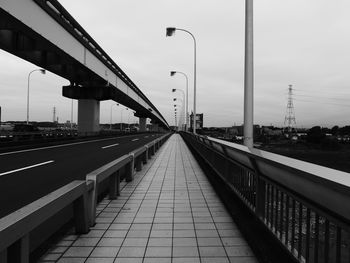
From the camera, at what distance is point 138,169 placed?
14.2m

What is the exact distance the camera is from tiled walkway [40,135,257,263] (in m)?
4.85

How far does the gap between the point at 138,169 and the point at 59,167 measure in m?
3.00

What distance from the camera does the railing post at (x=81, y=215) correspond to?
18.0ft

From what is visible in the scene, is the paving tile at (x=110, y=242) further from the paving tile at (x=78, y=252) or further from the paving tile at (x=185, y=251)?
the paving tile at (x=185, y=251)

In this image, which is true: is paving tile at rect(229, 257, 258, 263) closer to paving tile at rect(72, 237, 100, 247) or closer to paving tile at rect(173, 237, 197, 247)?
paving tile at rect(173, 237, 197, 247)

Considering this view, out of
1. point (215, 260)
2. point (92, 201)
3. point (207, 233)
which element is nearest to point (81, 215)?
point (92, 201)

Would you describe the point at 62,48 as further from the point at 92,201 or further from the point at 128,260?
the point at 128,260

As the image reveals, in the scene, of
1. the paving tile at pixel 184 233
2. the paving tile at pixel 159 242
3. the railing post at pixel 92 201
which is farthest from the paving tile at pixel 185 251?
the railing post at pixel 92 201

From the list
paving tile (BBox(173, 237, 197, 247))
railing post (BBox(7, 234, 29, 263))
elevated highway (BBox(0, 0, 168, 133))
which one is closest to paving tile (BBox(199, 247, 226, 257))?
paving tile (BBox(173, 237, 197, 247))

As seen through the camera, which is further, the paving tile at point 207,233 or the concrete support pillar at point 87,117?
the concrete support pillar at point 87,117

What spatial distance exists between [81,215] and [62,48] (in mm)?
19470

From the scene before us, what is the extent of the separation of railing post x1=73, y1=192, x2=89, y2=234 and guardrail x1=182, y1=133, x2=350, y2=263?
2.41m

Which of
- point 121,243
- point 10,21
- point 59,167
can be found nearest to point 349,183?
point 121,243

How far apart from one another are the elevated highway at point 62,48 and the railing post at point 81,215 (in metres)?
12.7
